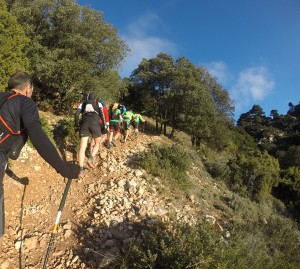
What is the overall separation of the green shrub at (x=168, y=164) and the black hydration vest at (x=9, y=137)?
20.5 ft

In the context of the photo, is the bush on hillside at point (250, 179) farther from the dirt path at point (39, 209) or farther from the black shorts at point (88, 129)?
the black shorts at point (88, 129)

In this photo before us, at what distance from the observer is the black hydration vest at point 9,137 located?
2695mm

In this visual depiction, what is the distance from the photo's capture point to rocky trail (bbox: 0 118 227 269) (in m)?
4.95

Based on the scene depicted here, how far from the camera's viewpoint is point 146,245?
16.0ft

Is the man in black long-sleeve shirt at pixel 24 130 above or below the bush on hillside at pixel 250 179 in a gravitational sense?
below

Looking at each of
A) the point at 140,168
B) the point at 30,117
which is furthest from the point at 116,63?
the point at 30,117

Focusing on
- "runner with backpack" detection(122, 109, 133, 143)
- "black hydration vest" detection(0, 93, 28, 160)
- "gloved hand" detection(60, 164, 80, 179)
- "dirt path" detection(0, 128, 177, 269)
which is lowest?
"dirt path" detection(0, 128, 177, 269)

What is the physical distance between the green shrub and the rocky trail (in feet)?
1.18

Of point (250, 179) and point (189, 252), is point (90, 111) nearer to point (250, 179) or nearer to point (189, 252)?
point (189, 252)

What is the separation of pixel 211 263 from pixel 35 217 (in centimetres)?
374

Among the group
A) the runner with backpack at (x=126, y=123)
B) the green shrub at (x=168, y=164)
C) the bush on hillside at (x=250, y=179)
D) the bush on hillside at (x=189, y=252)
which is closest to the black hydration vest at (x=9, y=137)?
the bush on hillside at (x=189, y=252)

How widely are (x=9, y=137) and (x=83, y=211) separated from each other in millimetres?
4118

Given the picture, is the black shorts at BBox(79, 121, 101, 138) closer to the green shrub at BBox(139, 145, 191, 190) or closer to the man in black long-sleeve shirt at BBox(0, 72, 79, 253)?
the green shrub at BBox(139, 145, 191, 190)

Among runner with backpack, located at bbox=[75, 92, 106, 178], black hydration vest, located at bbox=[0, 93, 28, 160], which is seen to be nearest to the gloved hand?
black hydration vest, located at bbox=[0, 93, 28, 160]
